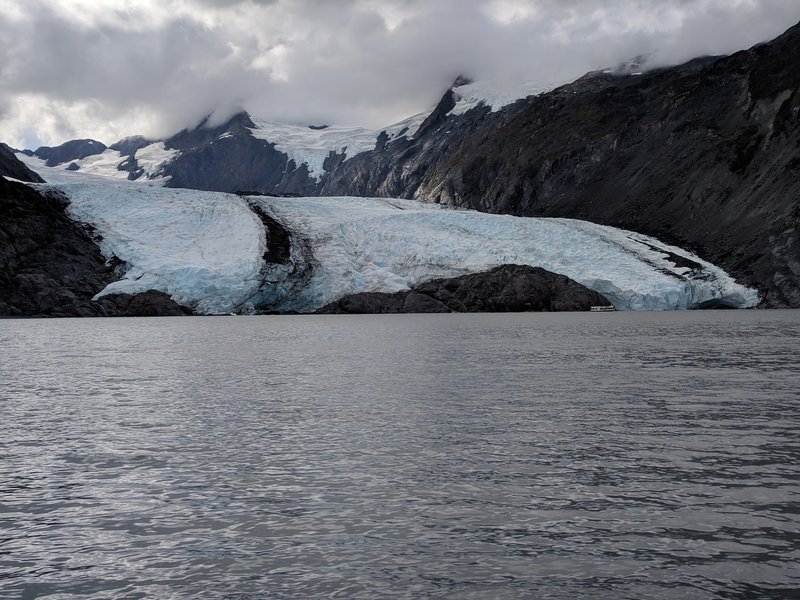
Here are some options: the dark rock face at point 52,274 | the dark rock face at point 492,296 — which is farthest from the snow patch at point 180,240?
the dark rock face at point 492,296

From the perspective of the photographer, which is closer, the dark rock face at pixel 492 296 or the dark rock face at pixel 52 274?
the dark rock face at pixel 52 274

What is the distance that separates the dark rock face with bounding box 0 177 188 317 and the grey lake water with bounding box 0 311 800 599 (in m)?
45.1

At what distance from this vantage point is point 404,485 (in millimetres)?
10141

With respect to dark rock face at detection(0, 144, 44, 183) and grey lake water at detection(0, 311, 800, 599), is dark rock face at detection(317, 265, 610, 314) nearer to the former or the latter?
grey lake water at detection(0, 311, 800, 599)

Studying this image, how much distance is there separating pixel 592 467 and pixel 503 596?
15.8ft

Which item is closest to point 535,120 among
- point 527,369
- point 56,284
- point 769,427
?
point 56,284

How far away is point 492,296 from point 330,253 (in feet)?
50.7

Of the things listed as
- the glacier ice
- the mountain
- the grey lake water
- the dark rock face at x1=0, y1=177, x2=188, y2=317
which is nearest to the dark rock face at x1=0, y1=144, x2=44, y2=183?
the dark rock face at x1=0, y1=177, x2=188, y2=317

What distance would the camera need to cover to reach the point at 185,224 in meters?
75.1

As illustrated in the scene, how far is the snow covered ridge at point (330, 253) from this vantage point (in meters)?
67.8

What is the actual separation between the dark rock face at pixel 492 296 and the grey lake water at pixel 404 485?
48.0m

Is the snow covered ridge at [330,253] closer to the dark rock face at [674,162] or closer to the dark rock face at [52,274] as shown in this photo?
the dark rock face at [52,274]

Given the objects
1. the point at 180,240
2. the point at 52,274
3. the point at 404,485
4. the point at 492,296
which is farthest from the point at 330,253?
the point at 404,485

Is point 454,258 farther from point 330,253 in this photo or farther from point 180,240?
point 180,240
